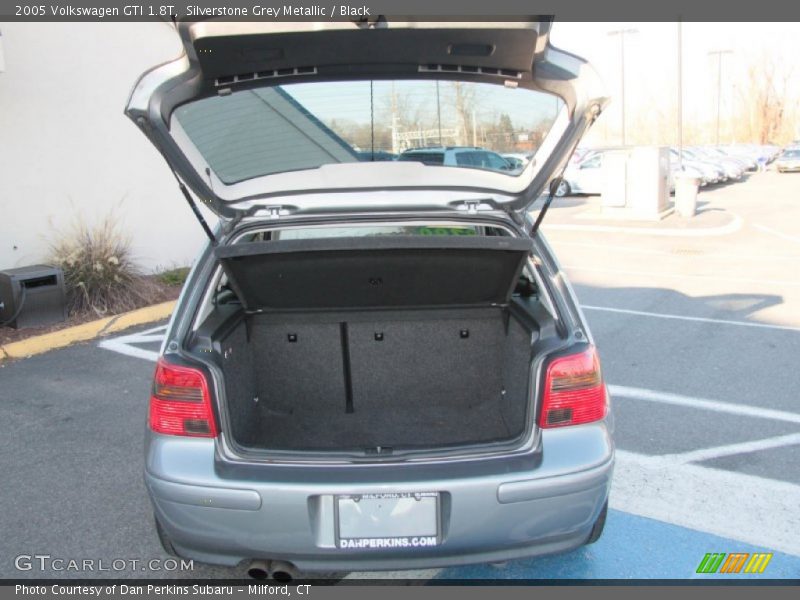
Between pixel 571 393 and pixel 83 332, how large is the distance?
560 centimetres

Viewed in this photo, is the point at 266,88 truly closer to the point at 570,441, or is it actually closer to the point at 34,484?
the point at 570,441

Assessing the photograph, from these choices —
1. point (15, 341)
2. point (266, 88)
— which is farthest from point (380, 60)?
point (15, 341)

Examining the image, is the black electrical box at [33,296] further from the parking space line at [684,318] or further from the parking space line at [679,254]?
the parking space line at [679,254]

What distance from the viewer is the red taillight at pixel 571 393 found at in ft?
8.15

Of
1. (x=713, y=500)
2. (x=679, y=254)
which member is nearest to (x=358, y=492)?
(x=713, y=500)

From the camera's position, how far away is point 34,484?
3.69 meters

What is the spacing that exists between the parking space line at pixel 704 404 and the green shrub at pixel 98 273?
17.2 feet

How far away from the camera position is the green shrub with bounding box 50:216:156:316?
714cm

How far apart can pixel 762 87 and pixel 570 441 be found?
6410 centimetres

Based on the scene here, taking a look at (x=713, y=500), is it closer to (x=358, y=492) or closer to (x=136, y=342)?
(x=358, y=492)

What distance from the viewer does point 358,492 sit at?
2.29m

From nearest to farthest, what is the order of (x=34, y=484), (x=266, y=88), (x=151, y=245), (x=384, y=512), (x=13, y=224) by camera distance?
1. (x=384, y=512)
2. (x=266, y=88)
3. (x=34, y=484)
4. (x=13, y=224)
5. (x=151, y=245)

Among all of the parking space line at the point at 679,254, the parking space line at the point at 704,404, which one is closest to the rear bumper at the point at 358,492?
the parking space line at the point at 704,404

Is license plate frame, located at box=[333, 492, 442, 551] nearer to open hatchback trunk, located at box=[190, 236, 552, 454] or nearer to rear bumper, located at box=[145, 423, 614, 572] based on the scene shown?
rear bumper, located at box=[145, 423, 614, 572]
